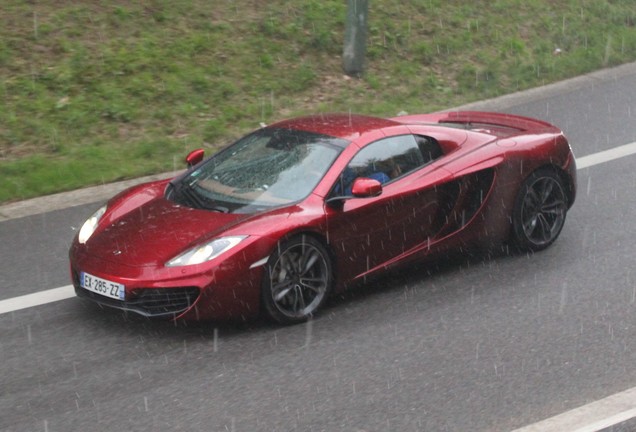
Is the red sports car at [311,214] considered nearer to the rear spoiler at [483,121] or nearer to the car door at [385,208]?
the car door at [385,208]

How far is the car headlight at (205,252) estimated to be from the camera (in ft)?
23.3

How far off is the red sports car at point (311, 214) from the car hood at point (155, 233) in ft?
0.04

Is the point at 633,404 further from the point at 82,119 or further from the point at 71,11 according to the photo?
the point at 71,11

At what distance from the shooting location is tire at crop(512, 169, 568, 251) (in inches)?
348

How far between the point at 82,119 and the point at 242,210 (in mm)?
5364

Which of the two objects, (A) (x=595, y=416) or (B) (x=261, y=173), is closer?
(A) (x=595, y=416)

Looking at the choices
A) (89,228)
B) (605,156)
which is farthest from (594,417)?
(605,156)

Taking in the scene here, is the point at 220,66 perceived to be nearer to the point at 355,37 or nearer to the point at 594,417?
the point at 355,37

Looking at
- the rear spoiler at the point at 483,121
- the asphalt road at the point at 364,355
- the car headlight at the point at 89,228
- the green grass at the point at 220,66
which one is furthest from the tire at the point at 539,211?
the green grass at the point at 220,66

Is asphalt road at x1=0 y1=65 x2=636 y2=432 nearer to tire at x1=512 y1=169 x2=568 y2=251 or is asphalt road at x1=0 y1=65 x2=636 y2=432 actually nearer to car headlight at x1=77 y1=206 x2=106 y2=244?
tire at x1=512 y1=169 x2=568 y2=251

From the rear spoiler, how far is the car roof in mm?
780

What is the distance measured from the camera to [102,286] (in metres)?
7.22

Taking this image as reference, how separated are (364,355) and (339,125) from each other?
6.94 feet

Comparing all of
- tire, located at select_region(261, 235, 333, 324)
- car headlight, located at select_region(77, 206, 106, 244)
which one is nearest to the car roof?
tire, located at select_region(261, 235, 333, 324)
